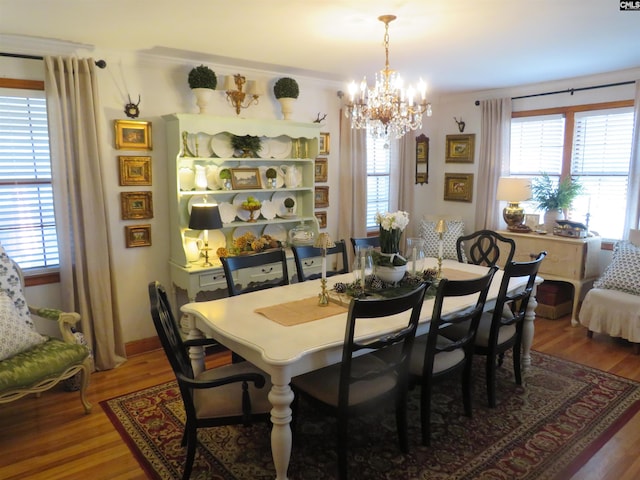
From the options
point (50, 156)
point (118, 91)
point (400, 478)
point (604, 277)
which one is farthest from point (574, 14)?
point (50, 156)

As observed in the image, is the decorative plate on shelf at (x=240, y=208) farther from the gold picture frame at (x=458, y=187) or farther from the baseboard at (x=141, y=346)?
the gold picture frame at (x=458, y=187)

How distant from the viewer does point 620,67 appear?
4230mm

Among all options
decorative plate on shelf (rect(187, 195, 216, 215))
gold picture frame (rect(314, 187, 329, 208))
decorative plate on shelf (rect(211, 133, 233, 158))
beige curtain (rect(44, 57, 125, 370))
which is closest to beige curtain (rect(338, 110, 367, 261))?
gold picture frame (rect(314, 187, 329, 208))

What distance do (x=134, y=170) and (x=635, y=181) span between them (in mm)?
4554

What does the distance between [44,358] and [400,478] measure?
2.21 meters

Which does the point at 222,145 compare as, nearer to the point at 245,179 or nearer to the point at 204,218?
the point at 245,179

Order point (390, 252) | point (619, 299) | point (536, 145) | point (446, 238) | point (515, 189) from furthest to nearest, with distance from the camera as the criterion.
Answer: point (446, 238) < point (536, 145) < point (515, 189) < point (619, 299) < point (390, 252)

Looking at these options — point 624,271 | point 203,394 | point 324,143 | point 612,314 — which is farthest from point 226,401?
point 624,271

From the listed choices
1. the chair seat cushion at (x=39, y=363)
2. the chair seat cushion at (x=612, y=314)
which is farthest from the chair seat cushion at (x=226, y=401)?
the chair seat cushion at (x=612, y=314)

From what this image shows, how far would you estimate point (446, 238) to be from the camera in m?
5.50

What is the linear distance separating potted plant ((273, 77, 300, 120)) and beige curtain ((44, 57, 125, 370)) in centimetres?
158

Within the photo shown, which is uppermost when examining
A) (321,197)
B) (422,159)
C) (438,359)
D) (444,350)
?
A: (422,159)

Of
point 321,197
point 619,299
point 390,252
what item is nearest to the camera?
point 390,252

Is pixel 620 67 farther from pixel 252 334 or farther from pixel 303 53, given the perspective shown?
pixel 252 334
